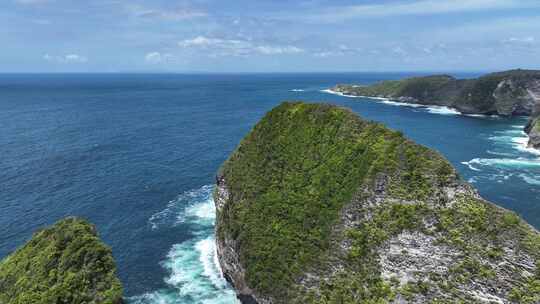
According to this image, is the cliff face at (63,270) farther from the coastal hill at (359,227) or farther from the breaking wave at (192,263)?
the coastal hill at (359,227)

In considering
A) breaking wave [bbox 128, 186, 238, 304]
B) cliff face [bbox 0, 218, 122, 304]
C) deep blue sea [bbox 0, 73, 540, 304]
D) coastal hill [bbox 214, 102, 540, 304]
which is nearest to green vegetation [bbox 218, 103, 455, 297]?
coastal hill [bbox 214, 102, 540, 304]

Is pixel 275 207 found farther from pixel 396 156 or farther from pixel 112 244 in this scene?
pixel 112 244

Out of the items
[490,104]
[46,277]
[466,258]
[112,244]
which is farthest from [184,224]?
[490,104]

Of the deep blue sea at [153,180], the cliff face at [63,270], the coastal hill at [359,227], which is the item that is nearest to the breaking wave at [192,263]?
the deep blue sea at [153,180]

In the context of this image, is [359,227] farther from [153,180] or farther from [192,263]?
[153,180]

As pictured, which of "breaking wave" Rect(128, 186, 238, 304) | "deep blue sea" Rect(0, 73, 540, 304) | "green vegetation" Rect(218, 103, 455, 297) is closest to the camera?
"green vegetation" Rect(218, 103, 455, 297)

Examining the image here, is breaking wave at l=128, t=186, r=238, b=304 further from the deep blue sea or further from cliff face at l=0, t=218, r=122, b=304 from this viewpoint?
cliff face at l=0, t=218, r=122, b=304
